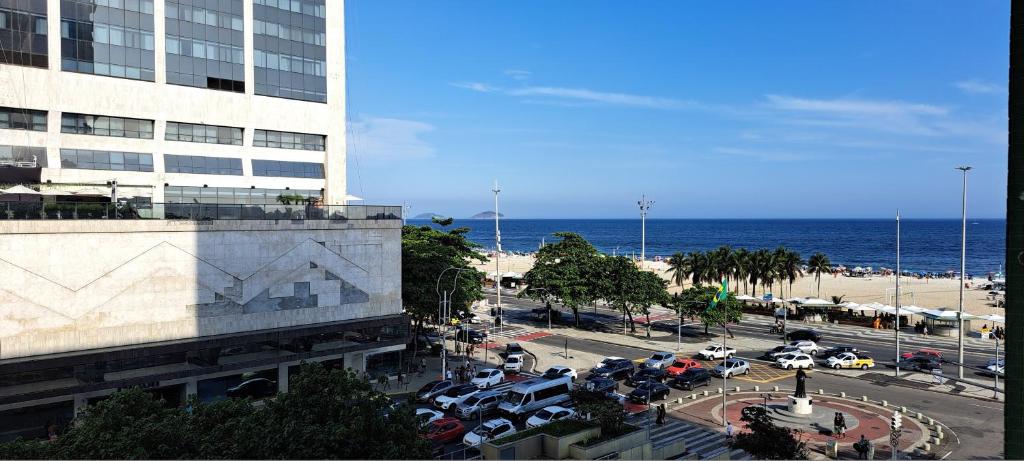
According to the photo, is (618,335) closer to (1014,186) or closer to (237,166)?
(237,166)

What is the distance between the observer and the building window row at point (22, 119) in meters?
38.4

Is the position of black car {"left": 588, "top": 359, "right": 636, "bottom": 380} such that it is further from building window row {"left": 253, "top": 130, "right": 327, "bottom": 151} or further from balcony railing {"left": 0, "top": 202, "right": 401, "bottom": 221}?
building window row {"left": 253, "top": 130, "right": 327, "bottom": 151}

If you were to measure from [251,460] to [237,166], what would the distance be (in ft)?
110

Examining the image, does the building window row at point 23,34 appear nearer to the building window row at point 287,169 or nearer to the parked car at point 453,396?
the building window row at point 287,169

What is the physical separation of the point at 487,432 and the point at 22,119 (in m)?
33.2

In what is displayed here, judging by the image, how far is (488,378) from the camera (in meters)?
46.6

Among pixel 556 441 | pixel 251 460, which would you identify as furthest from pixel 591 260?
pixel 251 460

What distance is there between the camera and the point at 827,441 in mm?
34250

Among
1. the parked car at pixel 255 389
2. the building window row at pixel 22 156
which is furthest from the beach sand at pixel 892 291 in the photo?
the building window row at pixel 22 156

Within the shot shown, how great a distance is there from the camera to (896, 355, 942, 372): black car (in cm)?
5084

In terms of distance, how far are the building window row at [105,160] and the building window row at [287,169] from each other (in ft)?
23.7

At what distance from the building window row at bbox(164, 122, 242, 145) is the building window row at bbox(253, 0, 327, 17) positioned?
925 cm

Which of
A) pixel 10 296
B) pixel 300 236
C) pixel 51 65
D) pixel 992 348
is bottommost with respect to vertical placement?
pixel 992 348

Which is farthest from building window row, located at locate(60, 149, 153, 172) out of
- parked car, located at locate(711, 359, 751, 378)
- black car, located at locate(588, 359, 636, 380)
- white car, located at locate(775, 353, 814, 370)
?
white car, located at locate(775, 353, 814, 370)
